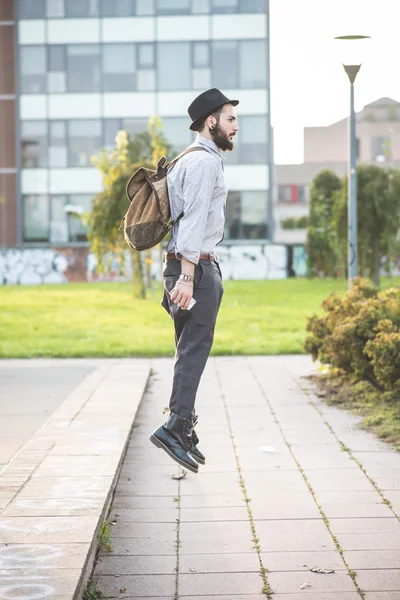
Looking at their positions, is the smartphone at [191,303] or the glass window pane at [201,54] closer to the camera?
the smartphone at [191,303]

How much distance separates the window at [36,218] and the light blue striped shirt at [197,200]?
156 ft

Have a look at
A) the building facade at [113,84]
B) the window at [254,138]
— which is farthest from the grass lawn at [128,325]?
the building facade at [113,84]

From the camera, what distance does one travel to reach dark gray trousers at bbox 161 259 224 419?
18.4 feet

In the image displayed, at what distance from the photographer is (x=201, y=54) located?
5100 centimetres

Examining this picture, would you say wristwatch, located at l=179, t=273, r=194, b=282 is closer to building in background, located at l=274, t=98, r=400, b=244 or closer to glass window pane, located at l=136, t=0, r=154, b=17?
glass window pane, located at l=136, t=0, r=154, b=17

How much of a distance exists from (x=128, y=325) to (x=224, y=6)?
Result: 111 ft

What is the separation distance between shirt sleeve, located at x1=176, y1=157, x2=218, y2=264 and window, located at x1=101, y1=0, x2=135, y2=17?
4777 cm

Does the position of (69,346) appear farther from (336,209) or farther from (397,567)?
(336,209)

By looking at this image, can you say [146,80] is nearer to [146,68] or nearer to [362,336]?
[146,68]

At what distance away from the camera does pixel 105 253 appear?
30.6m

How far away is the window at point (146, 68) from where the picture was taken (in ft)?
168

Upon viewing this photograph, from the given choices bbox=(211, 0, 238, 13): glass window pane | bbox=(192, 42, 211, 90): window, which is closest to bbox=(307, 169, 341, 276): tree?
bbox=(192, 42, 211, 90): window

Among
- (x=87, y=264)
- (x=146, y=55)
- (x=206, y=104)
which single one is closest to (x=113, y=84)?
(x=146, y=55)

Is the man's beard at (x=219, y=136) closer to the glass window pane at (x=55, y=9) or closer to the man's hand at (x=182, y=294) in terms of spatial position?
the man's hand at (x=182, y=294)
